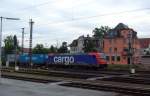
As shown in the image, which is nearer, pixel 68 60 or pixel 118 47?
pixel 68 60

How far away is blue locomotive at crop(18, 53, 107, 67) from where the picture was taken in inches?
2185

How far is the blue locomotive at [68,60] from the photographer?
55.5 meters

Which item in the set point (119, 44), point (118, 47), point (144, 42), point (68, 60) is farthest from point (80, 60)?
point (144, 42)

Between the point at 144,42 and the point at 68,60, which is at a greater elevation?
the point at 144,42

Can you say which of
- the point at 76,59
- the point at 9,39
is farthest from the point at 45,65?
the point at 9,39

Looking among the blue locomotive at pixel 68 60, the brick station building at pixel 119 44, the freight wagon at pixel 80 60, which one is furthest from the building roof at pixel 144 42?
the freight wagon at pixel 80 60

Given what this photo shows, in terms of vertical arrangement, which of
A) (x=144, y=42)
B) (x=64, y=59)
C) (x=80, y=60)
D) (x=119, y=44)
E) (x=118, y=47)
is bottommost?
(x=80, y=60)

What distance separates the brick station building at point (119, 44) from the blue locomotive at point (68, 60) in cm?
3329

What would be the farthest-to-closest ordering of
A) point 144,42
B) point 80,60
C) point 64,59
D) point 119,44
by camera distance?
point 144,42 → point 119,44 → point 64,59 → point 80,60

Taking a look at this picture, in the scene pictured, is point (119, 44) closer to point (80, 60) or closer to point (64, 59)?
point (64, 59)

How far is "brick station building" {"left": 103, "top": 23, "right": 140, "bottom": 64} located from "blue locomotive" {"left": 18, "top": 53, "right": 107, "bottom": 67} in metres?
33.3

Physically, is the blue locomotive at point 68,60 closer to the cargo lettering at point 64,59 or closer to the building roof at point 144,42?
the cargo lettering at point 64,59

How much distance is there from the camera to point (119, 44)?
104m

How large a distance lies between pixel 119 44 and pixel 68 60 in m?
46.0
